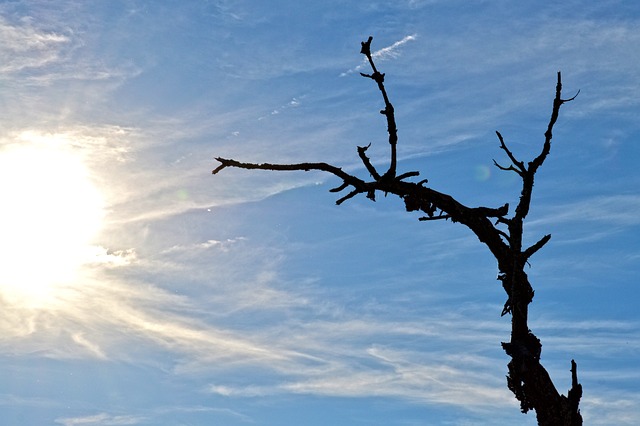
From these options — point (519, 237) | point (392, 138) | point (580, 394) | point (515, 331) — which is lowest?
point (580, 394)

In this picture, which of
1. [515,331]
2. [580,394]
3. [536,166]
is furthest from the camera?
[536,166]

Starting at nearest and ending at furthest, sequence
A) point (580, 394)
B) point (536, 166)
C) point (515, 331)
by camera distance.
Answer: point (580, 394) → point (515, 331) → point (536, 166)

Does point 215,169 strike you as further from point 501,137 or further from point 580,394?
point 580,394

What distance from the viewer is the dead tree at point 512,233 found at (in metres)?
12.2

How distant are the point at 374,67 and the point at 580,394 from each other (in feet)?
19.2

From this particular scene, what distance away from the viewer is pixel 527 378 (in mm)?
12312

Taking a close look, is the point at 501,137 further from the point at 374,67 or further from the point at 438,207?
the point at 374,67

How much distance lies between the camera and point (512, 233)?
1338cm

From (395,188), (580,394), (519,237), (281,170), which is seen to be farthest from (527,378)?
(281,170)

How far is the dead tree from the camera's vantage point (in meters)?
12.2

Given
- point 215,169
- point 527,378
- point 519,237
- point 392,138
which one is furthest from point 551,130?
point 215,169

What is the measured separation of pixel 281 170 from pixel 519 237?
4.16m

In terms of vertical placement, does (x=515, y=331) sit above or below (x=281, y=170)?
below

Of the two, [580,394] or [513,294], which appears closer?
[580,394]
